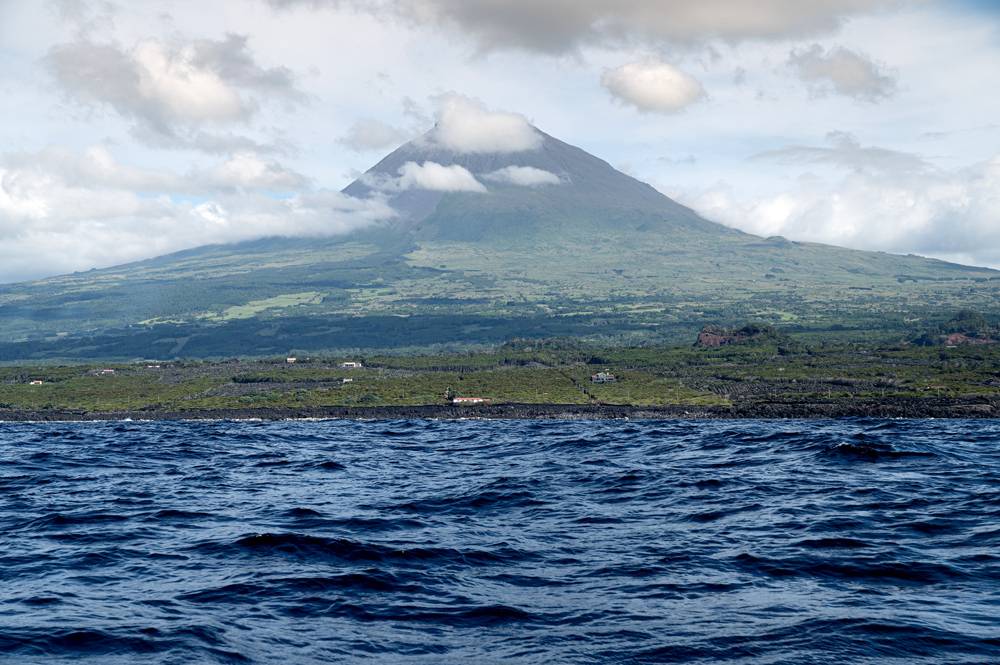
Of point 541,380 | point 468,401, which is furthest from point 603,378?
point 468,401

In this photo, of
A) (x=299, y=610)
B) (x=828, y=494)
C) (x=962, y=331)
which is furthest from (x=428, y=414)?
(x=962, y=331)

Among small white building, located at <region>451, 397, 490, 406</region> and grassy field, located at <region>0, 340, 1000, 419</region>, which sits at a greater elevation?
grassy field, located at <region>0, 340, 1000, 419</region>

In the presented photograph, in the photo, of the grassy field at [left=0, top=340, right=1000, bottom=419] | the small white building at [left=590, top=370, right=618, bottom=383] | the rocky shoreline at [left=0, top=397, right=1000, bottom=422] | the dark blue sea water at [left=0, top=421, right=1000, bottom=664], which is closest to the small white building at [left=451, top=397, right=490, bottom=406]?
the grassy field at [left=0, top=340, right=1000, bottom=419]

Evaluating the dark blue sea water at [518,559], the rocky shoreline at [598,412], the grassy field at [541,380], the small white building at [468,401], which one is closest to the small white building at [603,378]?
the grassy field at [541,380]

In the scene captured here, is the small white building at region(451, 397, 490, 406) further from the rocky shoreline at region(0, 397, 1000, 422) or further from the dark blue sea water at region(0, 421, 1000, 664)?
the dark blue sea water at region(0, 421, 1000, 664)

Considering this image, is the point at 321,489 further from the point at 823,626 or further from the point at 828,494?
the point at 823,626

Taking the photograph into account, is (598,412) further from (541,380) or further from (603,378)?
(603,378)

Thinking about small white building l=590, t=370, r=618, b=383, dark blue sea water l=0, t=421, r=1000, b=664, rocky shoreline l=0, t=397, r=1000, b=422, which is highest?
dark blue sea water l=0, t=421, r=1000, b=664

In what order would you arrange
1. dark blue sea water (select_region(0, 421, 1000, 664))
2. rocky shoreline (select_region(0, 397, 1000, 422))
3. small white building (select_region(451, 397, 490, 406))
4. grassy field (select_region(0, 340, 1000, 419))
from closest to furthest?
dark blue sea water (select_region(0, 421, 1000, 664))
rocky shoreline (select_region(0, 397, 1000, 422))
small white building (select_region(451, 397, 490, 406))
grassy field (select_region(0, 340, 1000, 419))

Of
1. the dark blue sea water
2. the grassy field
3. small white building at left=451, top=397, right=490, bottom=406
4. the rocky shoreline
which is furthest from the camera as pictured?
the grassy field

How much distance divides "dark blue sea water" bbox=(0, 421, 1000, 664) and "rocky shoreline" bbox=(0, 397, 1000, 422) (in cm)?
2877

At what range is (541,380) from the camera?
93.5m

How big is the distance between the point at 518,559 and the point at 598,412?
51.9 meters

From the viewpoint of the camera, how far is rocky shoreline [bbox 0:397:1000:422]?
63.8 metres
